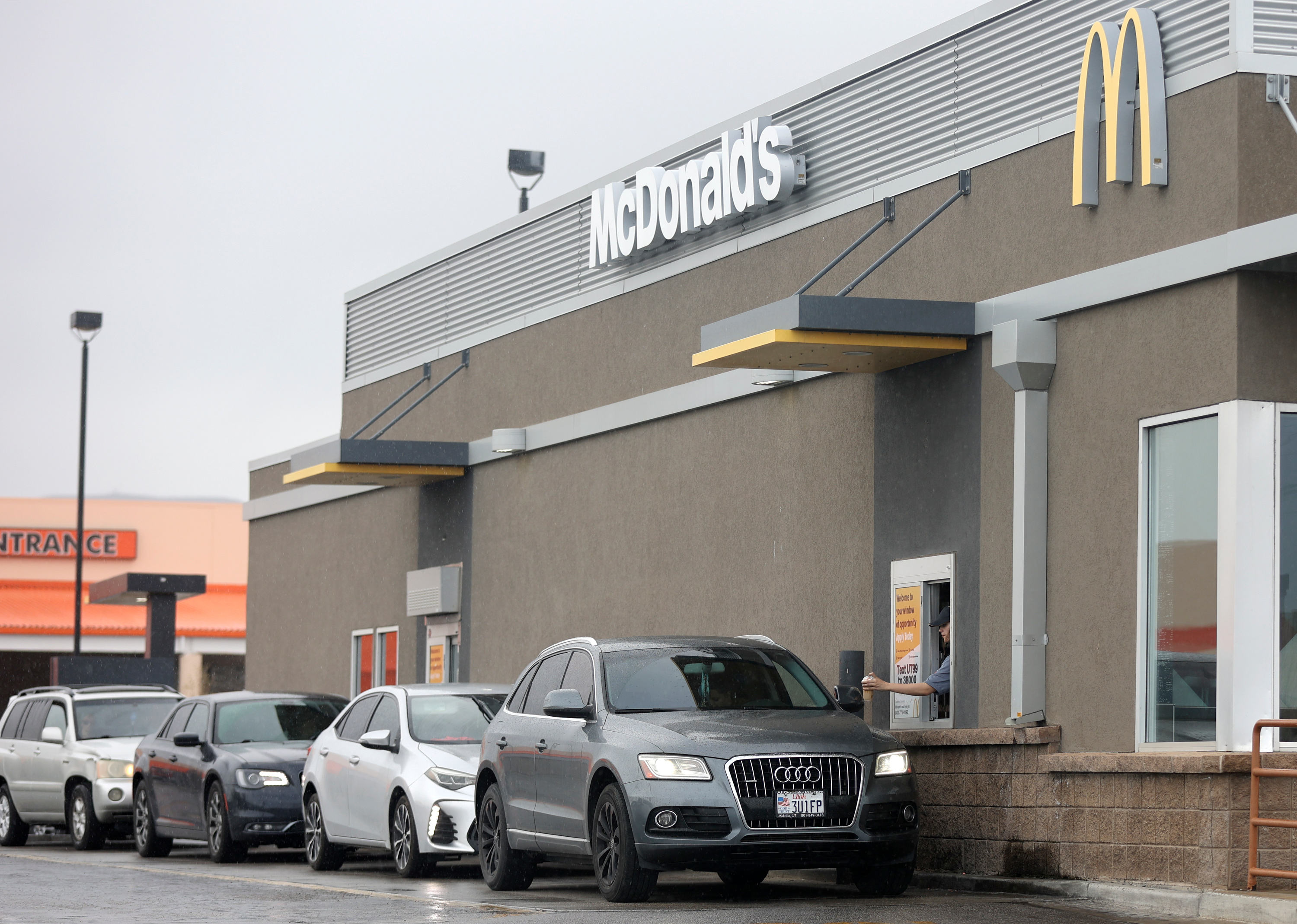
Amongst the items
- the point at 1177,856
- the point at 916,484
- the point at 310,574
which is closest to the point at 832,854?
the point at 1177,856

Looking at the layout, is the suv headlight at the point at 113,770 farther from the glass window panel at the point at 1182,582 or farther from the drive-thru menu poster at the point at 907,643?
the glass window panel at the point at 1182,582

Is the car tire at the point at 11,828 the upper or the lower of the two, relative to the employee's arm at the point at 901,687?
lower

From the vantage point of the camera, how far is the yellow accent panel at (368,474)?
23266 mm

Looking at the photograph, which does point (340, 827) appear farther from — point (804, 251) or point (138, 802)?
point (804, 251)

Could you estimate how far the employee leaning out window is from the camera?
15.2 meters

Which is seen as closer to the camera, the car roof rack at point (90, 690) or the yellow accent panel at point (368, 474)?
the car roof rack at point (90, 690)

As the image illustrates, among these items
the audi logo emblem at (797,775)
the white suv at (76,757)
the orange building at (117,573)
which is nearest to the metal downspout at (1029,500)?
the audi logo emblem at (797,775)

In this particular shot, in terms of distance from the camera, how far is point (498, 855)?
1433 cm

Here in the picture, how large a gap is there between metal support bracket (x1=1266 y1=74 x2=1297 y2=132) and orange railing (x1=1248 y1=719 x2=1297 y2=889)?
3920mm

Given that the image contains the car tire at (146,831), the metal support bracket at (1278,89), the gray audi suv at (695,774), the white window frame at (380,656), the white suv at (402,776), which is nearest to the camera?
the gray audi suv at (695,774)

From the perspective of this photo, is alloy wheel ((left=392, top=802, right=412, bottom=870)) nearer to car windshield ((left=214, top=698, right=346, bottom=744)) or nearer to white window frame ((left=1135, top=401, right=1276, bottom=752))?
car windshield ((left=214, top=698, right=346, bottom=744))

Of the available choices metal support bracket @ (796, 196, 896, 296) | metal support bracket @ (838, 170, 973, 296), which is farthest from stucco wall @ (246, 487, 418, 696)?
metal support bracket @ (838, 170, 973, 296)

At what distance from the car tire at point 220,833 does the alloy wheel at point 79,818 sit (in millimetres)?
3468

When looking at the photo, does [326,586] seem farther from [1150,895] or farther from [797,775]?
[1150,895]
